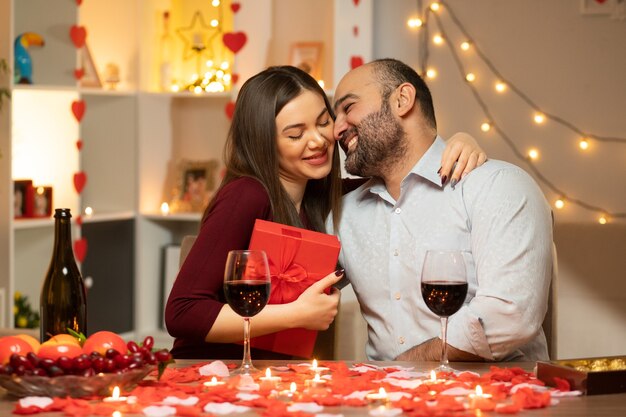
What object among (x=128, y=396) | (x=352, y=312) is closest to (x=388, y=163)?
(x=352, y=312)

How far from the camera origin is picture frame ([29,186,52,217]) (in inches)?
152

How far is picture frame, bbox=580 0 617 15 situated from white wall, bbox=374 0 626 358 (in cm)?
2

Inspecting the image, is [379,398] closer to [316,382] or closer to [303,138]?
[316,382]

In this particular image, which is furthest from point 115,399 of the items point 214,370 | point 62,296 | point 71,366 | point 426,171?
point 426,171

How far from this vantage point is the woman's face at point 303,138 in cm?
222

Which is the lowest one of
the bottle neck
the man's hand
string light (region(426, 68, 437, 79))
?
the man's hand

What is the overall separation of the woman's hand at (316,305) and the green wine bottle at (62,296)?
0.44m

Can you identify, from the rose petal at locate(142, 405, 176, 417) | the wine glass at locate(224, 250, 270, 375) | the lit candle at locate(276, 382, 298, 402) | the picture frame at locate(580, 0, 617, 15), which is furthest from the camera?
the picture frame at locate(580, 0, 617, 15)

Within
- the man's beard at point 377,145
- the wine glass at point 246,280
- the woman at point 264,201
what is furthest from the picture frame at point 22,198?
the wine glass at point 246,280

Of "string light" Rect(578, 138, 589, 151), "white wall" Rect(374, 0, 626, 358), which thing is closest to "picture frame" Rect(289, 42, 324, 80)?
"white wall" Rect(374, 0, 626, 358)

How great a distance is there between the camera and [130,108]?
14.4 ft

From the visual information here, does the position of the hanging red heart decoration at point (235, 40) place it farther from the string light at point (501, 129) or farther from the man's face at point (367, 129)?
the man's face at point (367, 129)

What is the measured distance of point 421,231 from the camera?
224cm

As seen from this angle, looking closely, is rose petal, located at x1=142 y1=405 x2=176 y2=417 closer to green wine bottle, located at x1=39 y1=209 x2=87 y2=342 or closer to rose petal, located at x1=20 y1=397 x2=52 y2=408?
rose petal, located at x1=20 y1=397 x2=52 y2=408
